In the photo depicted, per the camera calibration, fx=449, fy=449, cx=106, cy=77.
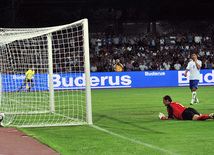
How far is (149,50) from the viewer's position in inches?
1551

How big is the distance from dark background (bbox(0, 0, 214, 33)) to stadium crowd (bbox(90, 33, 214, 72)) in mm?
2278

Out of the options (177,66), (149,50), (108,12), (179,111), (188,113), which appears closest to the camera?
(188,113)

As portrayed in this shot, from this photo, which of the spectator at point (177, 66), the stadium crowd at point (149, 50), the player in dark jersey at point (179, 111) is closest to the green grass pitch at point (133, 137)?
the player in dark jersey at point (179, 111)

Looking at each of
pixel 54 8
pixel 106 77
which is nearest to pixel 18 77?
pixel 106 77

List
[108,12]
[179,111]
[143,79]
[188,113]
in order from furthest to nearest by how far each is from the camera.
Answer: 1. [108,12]
2. [143,79]
3. [179,111]
4. [188,113]

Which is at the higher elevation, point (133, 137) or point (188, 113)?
point (188, 113)

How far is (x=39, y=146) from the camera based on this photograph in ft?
28.5

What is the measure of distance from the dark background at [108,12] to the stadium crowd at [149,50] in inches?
89.7

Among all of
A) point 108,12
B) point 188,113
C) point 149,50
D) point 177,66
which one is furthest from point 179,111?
point 108,12

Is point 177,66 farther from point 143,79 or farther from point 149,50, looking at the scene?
point 149,50

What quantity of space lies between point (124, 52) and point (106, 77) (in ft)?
24.8

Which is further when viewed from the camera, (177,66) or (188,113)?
(177,66)

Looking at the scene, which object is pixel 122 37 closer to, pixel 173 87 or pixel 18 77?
pixel 173 87

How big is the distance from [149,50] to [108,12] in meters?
5.90
